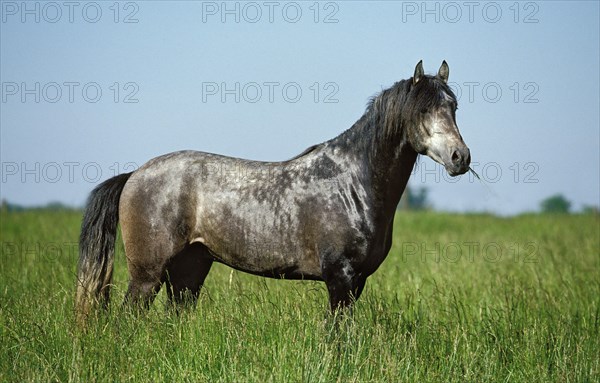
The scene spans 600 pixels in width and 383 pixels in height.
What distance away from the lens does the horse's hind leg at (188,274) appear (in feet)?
20.4

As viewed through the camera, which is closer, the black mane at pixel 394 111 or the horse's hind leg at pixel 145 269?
the black mane at pixel 394 111

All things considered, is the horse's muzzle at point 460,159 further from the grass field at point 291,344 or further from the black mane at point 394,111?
the grass field at point 291,344

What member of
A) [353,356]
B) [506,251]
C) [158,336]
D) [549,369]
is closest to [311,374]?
[353,356]

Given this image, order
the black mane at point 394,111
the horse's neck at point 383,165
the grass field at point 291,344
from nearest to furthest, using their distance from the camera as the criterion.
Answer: the grass field at point 291,344
the black mane at point 394,111
the horse's neck at point 383,165

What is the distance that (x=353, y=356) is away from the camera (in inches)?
195

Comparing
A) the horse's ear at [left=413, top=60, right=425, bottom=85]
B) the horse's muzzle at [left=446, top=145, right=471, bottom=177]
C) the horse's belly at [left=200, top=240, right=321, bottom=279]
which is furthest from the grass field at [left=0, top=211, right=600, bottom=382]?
the horse's ear at [left=413, top=60, right=425, bottom=85]

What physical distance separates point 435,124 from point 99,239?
10.7ft

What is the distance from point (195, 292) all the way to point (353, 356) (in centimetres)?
200

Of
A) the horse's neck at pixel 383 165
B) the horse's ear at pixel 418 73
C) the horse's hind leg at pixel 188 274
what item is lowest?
the horse's hind leg at pixel 188 274

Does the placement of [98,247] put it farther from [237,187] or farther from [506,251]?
[506,251]

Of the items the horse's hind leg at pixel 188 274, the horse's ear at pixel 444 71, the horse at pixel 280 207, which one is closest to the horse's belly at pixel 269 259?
the horse at pixel 280 207

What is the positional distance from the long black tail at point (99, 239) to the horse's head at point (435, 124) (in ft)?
9.24

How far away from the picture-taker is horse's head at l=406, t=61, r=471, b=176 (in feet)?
17.0

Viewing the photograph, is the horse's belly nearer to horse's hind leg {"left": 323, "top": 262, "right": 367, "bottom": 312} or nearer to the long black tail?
horse's hind leg {"left": 323, "top": 262, "right": 367, "bottom": 312}
